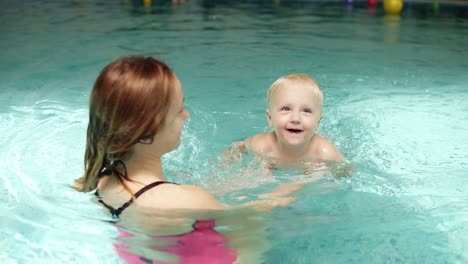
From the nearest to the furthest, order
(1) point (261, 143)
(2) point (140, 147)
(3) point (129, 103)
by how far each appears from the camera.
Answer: (3) point (129, 103) < (2) point (140, 147) < (1) point (261, 143)

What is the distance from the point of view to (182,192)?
2.17 m

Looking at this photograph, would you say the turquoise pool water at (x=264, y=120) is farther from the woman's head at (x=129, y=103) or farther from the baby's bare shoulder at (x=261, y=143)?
the woman's head at (x=129, y=103)

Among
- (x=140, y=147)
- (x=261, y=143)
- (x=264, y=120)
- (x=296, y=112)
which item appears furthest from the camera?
(x=264, y=120)

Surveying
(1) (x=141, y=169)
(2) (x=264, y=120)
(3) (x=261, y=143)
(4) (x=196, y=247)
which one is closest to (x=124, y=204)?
(1) (x=141, y=169)

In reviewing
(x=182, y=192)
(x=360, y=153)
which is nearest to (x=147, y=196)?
(x=182, y=192)

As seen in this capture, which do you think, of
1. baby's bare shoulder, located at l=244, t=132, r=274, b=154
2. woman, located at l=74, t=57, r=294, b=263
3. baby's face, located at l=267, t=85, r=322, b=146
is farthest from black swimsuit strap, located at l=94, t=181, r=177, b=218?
baby's bare shoulder, located at l=244, t=132, r=274, b=154

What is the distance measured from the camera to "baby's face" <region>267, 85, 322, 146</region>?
10.6 ft

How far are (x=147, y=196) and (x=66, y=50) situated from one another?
523 cm

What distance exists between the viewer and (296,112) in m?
3.21

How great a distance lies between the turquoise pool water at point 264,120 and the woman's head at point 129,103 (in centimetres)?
57

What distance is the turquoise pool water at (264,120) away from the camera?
2.59 metres

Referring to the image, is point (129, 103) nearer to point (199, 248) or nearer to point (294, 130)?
point (199, 248)

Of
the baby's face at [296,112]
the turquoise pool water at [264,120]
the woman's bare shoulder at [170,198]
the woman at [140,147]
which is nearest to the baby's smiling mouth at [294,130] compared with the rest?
→ the baby's face at [296,112]

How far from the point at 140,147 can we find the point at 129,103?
0.23m
